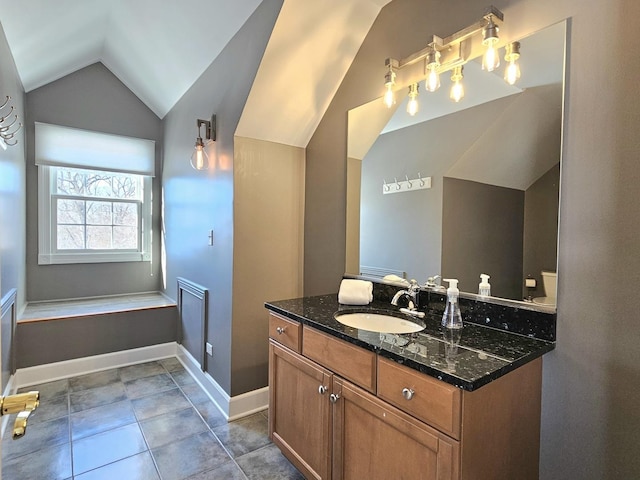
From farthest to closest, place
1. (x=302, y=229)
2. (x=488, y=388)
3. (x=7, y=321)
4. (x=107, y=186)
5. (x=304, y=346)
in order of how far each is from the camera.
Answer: (x=107, y=186) < (x=302, y=229) < (x=7, y=321) < (x=304, y=346) < (x=488, y=388)

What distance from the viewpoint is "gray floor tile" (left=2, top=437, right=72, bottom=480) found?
5.74ft

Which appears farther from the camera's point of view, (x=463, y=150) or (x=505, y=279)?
(x=463, y=150)

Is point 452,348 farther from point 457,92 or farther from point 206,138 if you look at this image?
point 206,138

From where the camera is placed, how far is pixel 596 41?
3.80 feet

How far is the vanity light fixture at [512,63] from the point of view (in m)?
1.38

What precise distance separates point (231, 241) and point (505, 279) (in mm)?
1621

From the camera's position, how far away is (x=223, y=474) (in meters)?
1.77

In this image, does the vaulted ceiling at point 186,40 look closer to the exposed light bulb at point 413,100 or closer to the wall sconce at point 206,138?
the wall sconce at point 206,138

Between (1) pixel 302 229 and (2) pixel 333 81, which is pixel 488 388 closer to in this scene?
(1) pixel 302 229

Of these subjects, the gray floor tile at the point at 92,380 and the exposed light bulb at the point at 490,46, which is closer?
the exposed light bulb at the point at 490,46

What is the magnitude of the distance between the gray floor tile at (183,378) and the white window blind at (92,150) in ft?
7.41

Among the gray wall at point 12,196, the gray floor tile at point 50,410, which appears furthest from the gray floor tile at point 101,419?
the gray wall at point 12,196

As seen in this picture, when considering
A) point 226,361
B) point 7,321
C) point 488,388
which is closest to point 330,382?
point 488,388

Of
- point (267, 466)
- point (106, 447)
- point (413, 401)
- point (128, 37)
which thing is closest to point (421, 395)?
point (413, 401)
